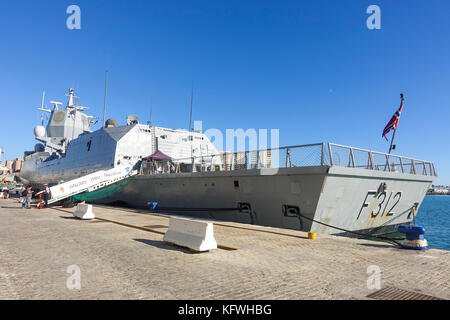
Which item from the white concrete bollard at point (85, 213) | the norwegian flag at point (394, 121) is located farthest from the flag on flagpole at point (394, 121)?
the white concrete bollard at point (85, 213)

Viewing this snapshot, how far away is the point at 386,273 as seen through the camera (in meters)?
5.00

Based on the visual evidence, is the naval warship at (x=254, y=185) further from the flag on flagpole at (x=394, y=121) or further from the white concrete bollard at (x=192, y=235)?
the white concrete bollard at (x=192, y=235)

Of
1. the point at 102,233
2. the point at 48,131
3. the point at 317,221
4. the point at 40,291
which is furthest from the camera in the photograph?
the point at 48,131

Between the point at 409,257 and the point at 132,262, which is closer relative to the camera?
the point at 132,262

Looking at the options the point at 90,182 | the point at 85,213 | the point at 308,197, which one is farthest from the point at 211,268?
the point at 90,182

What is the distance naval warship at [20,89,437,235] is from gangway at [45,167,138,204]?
0.10m

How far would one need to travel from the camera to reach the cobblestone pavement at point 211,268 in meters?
3.88

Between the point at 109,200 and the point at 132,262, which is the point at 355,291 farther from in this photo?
the point at 109,200

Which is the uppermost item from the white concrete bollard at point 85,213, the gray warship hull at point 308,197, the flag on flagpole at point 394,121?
the flag on flagpole at point 394,121

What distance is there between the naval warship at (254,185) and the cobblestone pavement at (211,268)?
7.39 feet

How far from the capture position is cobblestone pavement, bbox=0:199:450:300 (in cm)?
388

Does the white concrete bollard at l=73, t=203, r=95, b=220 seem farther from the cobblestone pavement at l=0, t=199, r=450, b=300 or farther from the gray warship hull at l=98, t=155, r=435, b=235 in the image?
the gray warship hull at l=98, t=155, r=435, b=235
